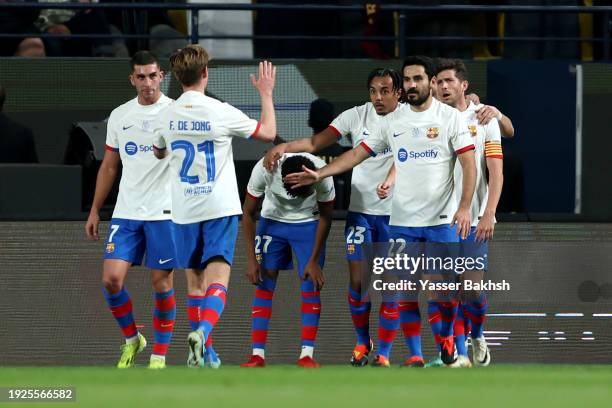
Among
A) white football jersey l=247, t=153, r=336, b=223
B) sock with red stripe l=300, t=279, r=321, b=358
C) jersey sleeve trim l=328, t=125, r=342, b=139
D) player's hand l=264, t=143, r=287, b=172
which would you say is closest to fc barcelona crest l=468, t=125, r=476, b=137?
jersey sleeve trim l=328, t=125, r=342, b=139

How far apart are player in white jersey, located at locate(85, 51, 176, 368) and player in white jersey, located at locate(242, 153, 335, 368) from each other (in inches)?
27.2

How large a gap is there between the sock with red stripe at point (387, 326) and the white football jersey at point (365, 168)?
718 millimetres

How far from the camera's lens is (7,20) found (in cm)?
1366

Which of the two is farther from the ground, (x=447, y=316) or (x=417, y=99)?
(x=417, y=99)

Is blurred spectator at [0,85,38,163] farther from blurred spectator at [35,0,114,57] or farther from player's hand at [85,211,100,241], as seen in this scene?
player's hand at [85,211,100,241]

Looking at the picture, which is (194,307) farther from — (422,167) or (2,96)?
(2,96)

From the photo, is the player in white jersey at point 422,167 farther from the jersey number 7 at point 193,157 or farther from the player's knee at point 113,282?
the player's knee at point 113,282

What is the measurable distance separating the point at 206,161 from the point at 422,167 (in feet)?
4.89

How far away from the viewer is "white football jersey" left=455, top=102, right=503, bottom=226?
10.7m

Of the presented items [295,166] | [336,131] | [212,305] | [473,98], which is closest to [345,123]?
[336,131]

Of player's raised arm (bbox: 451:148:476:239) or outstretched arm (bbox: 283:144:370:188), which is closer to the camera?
player's raised arm (bbox: 451:148:476:239)

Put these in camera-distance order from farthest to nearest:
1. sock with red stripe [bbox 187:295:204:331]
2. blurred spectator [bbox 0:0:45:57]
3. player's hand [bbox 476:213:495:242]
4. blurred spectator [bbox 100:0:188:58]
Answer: blurred spectator [bbox 100:0:188:58], blurred spectator [bbox 0:0:45:57], player's hand [bbox 476:213:495:242], sock with red stripe [bbox 187:295:204:331]

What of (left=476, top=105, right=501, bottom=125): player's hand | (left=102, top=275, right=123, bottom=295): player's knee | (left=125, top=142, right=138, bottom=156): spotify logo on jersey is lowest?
(left=102, top=275, right=123, bottom=295): player's knee

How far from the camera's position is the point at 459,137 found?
1012cm
